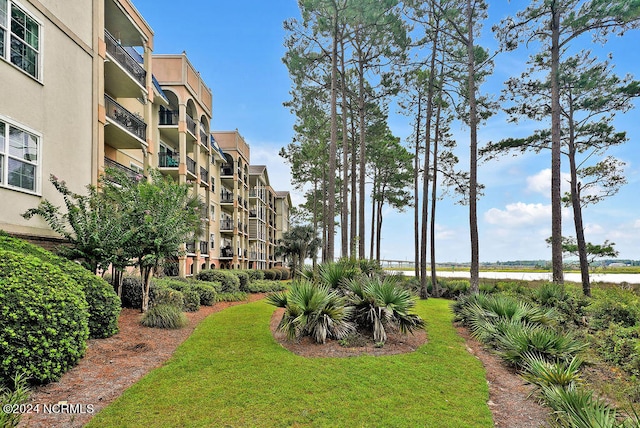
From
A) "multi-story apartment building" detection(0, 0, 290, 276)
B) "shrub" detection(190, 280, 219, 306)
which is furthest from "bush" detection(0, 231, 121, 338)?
"shrub" detection(190, 280, 219, 306)

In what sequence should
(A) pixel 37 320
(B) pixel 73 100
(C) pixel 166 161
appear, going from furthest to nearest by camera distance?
(C) pixel 166 161 → (B) pixel 73 100 → (A) pixel 37 320

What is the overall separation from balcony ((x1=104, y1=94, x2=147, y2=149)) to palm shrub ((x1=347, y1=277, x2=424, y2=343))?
1221cm

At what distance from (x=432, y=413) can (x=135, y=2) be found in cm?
2017

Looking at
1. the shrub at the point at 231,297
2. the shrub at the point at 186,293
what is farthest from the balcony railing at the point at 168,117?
the shrub at the point at 186,293

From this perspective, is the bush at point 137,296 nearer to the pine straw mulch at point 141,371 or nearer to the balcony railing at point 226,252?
the pine straw mulch at point 141,371

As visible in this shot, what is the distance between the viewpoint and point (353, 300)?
984 centimetres

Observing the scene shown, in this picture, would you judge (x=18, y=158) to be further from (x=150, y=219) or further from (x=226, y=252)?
(x=226, y=252)

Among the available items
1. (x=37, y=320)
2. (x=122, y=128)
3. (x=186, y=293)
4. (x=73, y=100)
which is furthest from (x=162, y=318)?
(x=122, y=128)

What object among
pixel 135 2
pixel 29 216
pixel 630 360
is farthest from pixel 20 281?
pixel 135 2

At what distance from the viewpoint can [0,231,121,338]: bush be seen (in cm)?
788

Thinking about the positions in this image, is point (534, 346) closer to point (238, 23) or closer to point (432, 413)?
point (432, 413)

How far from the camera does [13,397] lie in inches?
185

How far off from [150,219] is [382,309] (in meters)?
7.43

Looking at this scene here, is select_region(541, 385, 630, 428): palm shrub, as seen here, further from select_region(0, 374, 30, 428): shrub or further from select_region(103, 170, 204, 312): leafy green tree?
select_region(103, 170, 204, 312): leafy green tree
